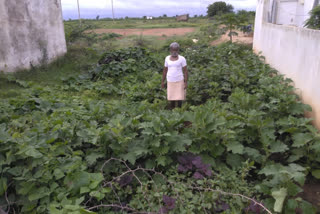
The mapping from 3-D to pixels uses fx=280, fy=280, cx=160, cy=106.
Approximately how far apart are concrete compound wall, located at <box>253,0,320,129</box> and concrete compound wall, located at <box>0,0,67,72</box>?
23.2ft

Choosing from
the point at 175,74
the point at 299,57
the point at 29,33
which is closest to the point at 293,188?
the point at 175,74

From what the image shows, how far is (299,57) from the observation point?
18.2 feet

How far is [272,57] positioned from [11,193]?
719 centimetres

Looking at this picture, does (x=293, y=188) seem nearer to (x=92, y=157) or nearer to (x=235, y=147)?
(x=235, y=147)

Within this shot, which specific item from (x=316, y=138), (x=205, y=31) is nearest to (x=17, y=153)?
(x=316, y=138)

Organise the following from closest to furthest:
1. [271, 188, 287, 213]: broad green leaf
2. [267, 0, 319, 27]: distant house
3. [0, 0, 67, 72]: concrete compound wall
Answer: [271, 188, 287, 213]: broad green leaf < [0, 0, 67, 72]: concrete compound wall < [267, 0, 319, 27]: distant house

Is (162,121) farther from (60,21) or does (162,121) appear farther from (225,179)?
(60,21)

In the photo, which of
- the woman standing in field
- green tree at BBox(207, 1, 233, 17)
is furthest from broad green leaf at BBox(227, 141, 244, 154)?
green tree at BBox(207, 1, 233, 17)

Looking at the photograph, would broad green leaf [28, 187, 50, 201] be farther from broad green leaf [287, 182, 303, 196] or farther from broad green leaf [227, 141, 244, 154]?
broad green leaf [287, 182, 303, 196]

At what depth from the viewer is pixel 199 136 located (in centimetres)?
354

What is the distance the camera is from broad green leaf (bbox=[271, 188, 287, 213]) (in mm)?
2579

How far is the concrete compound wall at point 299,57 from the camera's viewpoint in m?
4.67

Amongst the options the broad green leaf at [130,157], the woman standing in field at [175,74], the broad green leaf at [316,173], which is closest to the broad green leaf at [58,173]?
the broad green leaf at [130,157]

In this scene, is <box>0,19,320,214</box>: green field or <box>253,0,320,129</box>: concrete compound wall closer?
<box>0,19,320,214</box>: green field
